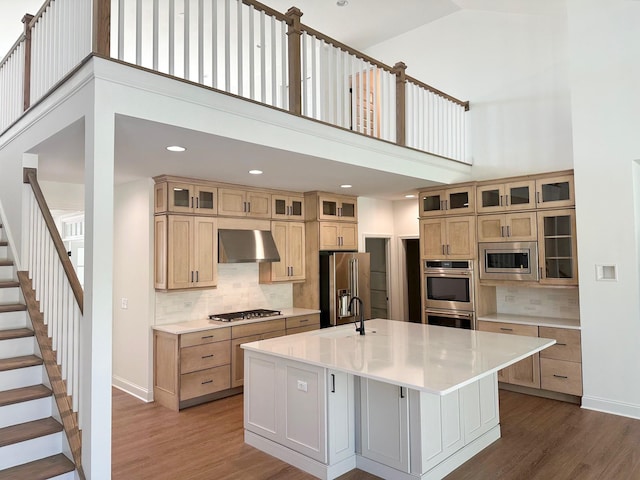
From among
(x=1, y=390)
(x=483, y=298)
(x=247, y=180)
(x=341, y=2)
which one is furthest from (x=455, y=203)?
(x=1, y=390)

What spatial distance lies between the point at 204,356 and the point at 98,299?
8.37 ft

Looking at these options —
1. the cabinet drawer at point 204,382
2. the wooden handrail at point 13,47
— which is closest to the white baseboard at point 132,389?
the cabinet drawer at point 204,382

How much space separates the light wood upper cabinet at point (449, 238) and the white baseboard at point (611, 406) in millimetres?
2025

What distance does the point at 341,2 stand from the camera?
614cm

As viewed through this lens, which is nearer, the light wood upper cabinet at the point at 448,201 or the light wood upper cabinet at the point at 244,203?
the light wood upper cabinet at the point at 244,203

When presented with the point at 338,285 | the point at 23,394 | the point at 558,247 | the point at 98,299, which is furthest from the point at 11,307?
the point at 558,247

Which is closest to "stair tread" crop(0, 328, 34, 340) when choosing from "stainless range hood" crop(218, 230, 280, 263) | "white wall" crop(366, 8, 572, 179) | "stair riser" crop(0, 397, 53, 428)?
"stair riser" crop(0, 397, 53, 428)

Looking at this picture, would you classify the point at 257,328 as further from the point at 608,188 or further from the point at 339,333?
the point at 608,188

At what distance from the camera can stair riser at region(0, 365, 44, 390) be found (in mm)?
3238

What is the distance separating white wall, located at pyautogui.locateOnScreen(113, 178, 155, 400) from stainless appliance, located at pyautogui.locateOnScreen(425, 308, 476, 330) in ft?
11.9

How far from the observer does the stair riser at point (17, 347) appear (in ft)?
11.3

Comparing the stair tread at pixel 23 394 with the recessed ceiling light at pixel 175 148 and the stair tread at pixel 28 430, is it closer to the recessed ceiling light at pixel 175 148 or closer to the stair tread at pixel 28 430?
the stair tread at pixel 28 430

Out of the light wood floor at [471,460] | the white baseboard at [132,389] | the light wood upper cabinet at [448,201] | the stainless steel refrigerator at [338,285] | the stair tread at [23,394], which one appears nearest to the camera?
the stair tread at [23,394]

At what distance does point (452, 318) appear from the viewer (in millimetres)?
5883
